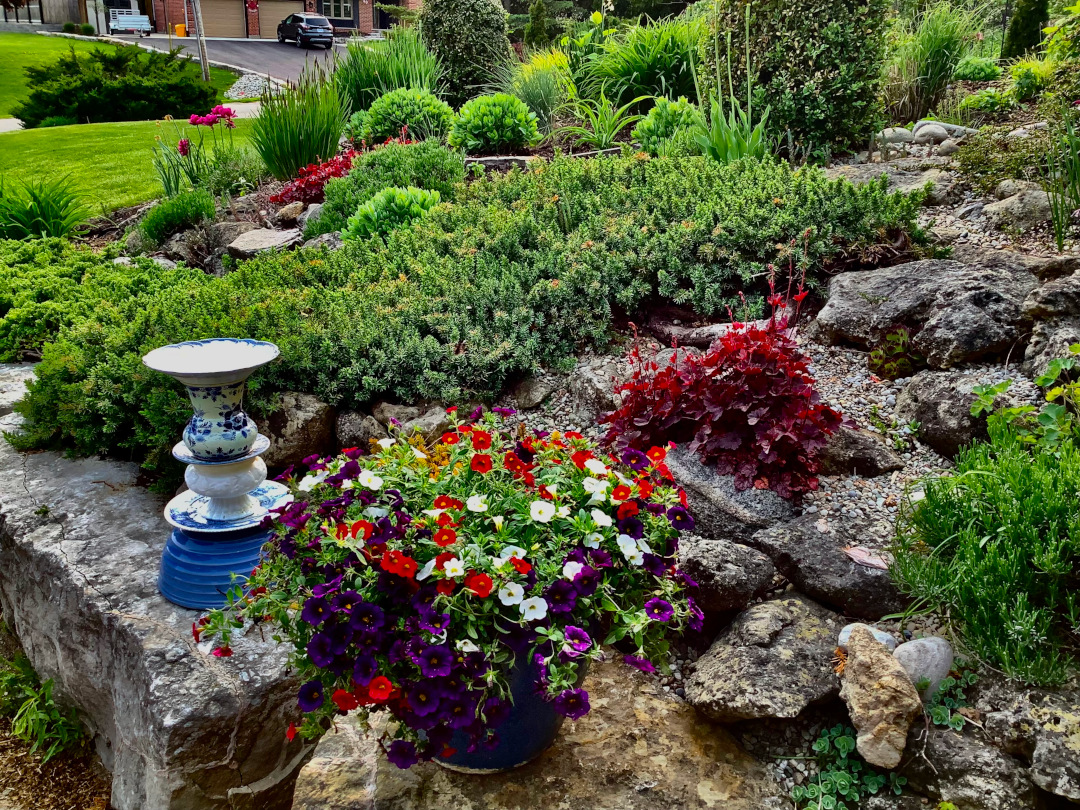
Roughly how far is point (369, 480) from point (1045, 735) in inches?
71.4

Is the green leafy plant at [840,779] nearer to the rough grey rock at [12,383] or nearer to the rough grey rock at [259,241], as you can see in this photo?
the rough grey rock at [12,383]

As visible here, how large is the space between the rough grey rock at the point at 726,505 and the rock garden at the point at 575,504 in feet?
0.05

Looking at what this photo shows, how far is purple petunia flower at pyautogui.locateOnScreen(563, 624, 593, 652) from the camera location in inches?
69.9

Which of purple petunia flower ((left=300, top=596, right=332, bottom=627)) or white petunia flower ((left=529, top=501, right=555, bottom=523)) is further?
white petunia flower ((left=529, top=501, right=555, bottom=523))

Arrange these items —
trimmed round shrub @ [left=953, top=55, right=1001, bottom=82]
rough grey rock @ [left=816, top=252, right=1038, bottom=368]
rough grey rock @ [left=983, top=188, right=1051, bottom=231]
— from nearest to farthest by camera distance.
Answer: rough grey rock @ [left=816, top=252, right=1038, bottom=368] < rough grey rock @ [left=983, top=188, right=1051, bottom=231] < trimmed round shrub @ [left=953, top=55, right=1001, bottom=82]

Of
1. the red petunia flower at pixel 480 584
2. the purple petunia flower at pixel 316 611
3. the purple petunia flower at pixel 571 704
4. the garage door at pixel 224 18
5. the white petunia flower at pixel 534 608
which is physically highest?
the garage door at pixel 224 18

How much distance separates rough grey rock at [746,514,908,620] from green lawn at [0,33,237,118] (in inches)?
717

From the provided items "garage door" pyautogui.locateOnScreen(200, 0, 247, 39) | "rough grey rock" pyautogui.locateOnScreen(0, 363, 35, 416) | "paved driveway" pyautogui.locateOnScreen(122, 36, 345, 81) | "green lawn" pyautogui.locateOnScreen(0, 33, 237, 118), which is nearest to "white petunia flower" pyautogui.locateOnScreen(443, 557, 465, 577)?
"rough grey rock" pyautogui.locateOnScreen(0, 363, 35, 416)

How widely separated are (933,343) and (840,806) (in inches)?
77.7

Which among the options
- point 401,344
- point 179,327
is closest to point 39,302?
point 179,327

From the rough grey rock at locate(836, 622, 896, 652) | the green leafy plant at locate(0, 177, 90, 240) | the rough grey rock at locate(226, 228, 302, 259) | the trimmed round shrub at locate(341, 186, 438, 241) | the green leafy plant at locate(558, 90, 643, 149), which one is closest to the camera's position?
the rough grey rock at locate(836, 622, 896, 652)

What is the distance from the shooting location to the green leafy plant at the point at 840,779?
6.90 feet

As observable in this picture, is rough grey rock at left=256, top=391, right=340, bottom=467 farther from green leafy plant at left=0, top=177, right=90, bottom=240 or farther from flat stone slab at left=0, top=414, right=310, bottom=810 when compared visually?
green leafy plant at left=0, top=177, right=90, bottom=240

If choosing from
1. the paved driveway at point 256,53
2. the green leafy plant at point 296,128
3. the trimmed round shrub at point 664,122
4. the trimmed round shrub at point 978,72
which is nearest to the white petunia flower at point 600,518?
the trimmed round shrub at point 664,122
